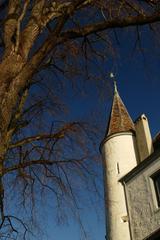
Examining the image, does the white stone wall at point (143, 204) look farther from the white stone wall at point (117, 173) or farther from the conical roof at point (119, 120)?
the conical roof at point (119, 120)

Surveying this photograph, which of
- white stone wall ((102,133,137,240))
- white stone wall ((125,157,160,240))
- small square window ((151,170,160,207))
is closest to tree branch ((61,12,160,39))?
white stone wall ((125,157,160,240))

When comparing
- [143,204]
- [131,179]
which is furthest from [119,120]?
[143,204]

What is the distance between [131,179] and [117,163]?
1.65 m

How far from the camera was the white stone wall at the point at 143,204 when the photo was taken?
15.9 meters

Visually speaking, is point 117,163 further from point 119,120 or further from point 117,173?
point 119,120

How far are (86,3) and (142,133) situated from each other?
43.4 feet

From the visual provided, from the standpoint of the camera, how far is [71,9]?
241 inches

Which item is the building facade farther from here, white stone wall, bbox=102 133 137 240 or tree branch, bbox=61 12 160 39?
tree branch, bbox=61 12 160 39

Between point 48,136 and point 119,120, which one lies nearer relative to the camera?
point 48,136

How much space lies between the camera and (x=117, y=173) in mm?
19531

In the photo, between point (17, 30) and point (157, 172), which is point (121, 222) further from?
point (17, 30)

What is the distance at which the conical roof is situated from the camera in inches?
833

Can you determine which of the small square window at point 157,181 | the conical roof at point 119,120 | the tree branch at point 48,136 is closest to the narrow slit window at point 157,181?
the small square window at point 157,181

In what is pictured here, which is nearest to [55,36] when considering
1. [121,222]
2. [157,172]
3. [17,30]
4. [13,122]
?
[17,30]
